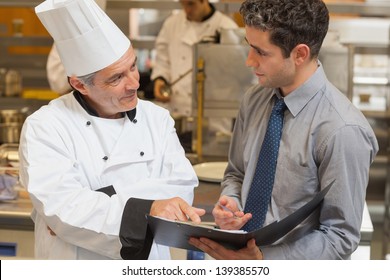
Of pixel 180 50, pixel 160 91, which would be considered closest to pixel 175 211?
pixel 160 91

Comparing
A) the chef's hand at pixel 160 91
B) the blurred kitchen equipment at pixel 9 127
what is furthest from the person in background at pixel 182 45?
the blurred kitchen equipment at pixel 9 127

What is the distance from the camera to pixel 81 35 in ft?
5.87

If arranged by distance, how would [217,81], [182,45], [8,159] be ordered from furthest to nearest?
[182,45] < [217,81] < [8,159]

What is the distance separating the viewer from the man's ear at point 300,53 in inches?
69.7

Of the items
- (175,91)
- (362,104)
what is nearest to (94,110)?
(175,91)

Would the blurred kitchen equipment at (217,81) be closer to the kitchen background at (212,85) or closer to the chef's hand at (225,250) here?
the kitchen background at (212,85)

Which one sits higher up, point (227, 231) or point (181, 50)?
point (227, 231)

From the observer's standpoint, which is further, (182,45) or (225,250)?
(182,45)

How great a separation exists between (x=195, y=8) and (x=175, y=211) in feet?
9.79

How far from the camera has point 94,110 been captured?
1.83 meters

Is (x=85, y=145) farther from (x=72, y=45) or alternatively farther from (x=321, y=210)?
(x=321, y=210)

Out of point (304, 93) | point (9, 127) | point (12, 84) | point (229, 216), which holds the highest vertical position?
point (304, 93)

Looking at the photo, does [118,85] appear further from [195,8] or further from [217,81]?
[195,8]
